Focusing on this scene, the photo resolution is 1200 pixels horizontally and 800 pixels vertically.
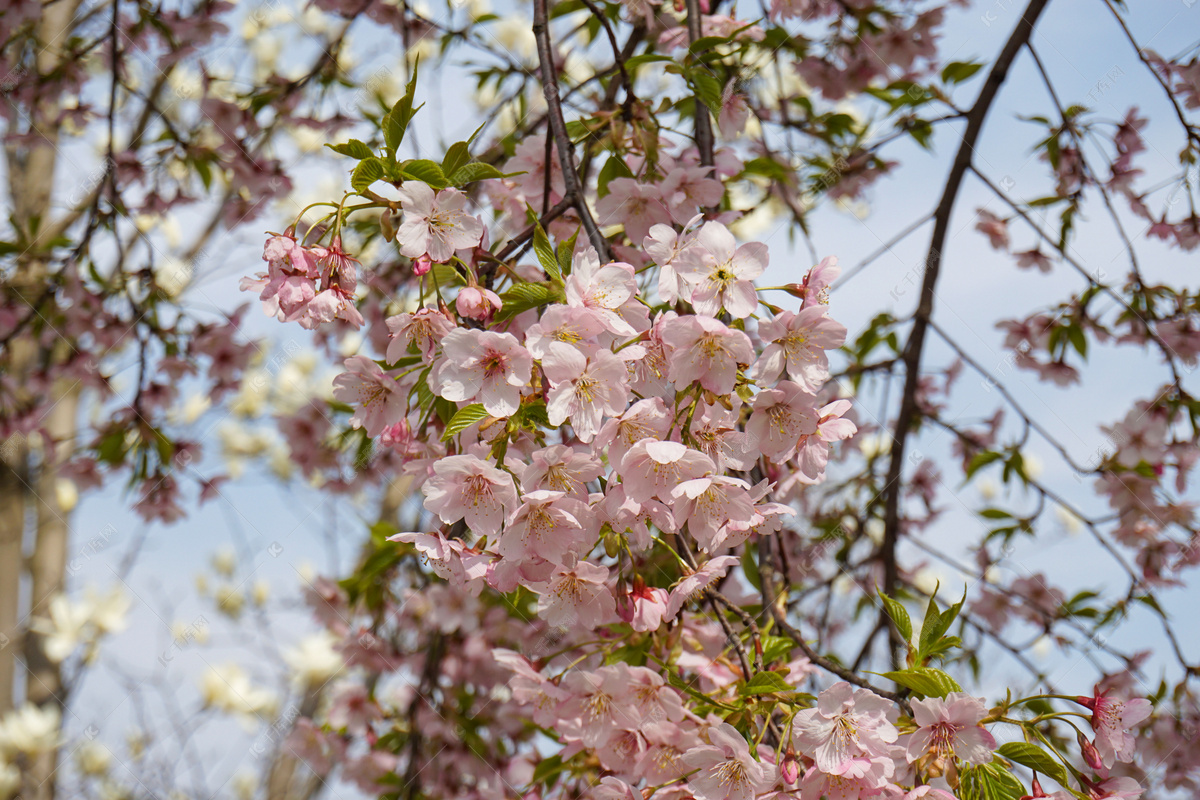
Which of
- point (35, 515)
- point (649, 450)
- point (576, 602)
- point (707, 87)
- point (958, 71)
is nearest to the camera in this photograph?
point (649, 450)

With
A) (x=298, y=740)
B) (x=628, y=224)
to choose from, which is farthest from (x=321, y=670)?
(x=628, y=224)

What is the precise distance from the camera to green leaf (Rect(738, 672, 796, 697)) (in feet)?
2.97

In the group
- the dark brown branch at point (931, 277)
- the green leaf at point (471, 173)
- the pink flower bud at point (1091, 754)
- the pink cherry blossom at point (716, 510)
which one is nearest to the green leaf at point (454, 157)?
the green leaf at point (471, 173)

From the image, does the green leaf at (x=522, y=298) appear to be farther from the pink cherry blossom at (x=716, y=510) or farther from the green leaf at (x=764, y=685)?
the green leaf at (x=764, y=685)

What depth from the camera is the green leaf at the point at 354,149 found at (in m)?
0.85

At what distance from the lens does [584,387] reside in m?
0.77

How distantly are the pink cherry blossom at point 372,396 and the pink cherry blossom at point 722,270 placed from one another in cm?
40

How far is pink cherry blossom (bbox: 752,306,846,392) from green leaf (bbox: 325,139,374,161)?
46 centimetres

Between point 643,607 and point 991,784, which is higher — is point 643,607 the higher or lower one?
the higher one

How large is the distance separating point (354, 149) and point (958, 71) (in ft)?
5.53

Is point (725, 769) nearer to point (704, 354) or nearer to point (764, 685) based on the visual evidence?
point (764, 685)

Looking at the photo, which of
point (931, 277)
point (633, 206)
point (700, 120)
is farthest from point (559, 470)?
point (931, 277)

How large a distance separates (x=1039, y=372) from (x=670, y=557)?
1.56 metres

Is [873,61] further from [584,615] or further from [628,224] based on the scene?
[584,615]
